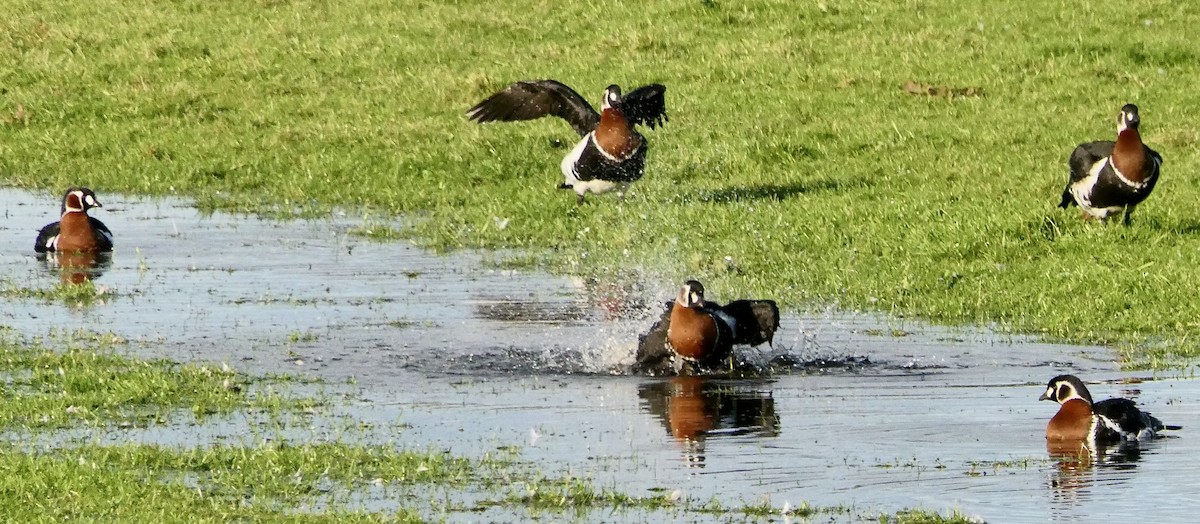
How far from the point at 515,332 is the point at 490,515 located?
496 centimetres

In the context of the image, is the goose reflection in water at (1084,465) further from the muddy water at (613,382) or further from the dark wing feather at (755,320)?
the dark wing feather at (755,320)

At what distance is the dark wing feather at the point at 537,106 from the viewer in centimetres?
1878

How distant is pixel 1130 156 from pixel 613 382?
19.9 ft

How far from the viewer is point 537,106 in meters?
19.0

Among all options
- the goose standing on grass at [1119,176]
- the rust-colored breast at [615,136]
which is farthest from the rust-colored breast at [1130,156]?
the rust-colored breast at [615,136]

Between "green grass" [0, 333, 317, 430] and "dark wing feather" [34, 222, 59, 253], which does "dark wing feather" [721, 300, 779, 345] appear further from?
"dark wing feather" [34, 222, 59, 253]

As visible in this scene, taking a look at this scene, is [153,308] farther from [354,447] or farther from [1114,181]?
[1114,181]

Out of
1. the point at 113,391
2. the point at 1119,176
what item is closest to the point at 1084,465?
the point at 113,391

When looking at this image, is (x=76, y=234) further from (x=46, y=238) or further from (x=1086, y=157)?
(x=1086, y=157)

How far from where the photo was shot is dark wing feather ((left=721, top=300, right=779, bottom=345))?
12.0m

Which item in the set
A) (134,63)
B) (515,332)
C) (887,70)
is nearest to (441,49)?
(134,63)

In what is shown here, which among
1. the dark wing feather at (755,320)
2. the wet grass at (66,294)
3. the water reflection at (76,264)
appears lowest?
the dark wing feather at (755,320)

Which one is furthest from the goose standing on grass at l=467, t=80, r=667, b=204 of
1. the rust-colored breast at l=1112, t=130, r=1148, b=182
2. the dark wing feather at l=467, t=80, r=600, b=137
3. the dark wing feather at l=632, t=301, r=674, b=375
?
the dark wing feather at l=632, t=301, r=674, b=375

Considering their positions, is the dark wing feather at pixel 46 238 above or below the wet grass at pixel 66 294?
above
